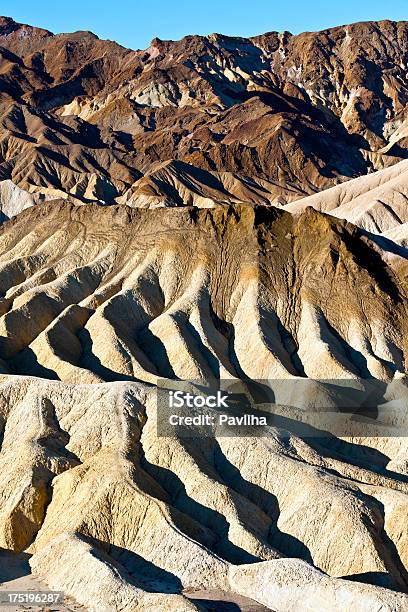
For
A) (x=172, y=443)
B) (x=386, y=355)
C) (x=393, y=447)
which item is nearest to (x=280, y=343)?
(x=386, y=355)

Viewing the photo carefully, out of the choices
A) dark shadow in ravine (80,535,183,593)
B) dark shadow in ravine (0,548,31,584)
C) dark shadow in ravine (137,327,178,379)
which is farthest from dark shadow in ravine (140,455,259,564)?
dark shadow in ravine (137,327,178,379)

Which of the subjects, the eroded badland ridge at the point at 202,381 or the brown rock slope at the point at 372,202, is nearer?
the eroded badland ridge at the point at 202,381

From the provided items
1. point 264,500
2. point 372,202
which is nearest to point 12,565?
point 264,500

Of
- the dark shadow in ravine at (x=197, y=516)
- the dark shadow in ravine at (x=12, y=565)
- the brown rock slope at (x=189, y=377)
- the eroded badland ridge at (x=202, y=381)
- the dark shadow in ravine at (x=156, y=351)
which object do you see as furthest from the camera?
the dark shadow in ravine at (x=156, y=351)

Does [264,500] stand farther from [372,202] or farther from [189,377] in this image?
[372,202]

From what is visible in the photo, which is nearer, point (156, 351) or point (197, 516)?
point (197, 516)

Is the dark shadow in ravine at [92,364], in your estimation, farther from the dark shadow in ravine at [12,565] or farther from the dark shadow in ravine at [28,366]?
the dark shadow in ravine at [12,565]

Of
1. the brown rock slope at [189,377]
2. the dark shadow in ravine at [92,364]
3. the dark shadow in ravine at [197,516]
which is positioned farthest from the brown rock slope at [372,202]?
the dark shadow in ravine at [197,516]

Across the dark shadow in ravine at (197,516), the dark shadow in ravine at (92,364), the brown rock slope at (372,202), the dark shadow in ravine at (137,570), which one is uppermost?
the brown rock slope at (372,202)

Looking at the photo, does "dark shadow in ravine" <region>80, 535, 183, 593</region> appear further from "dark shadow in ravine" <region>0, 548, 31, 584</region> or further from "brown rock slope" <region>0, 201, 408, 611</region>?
"dark shadow in ravine" <region>0, 548, 31, 584</region>
